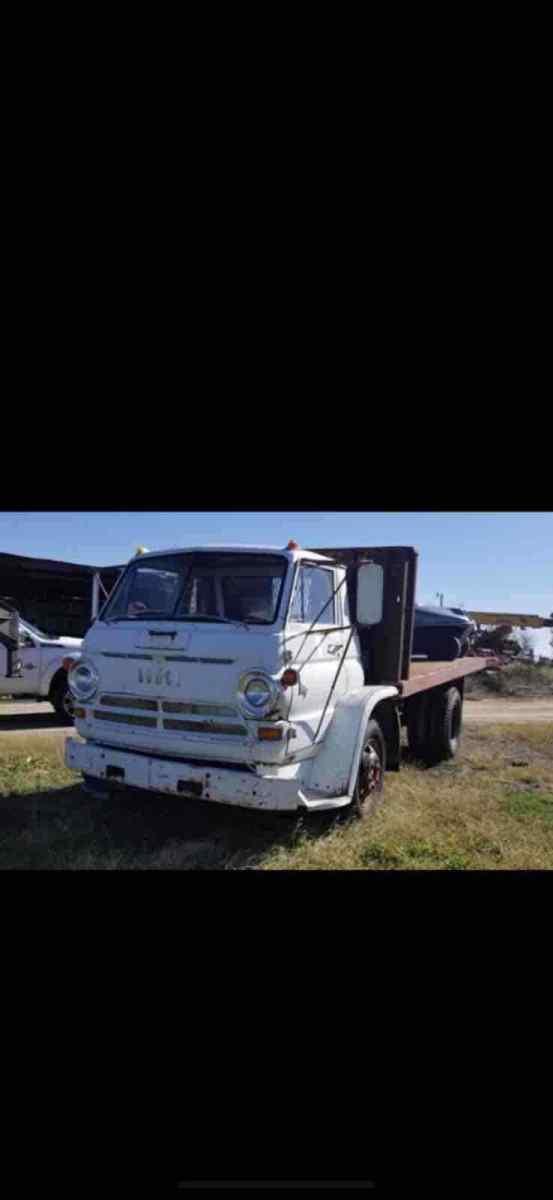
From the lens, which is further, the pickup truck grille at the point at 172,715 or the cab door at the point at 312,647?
the cab door at the point at 312,647

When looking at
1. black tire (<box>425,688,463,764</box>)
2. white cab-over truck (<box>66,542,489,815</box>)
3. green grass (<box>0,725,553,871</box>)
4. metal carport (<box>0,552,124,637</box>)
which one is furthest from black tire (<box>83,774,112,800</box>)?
metal carport (<box>0,552,124,637</box>)

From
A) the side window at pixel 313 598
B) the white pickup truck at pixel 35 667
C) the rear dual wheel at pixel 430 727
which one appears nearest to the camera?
the side window at pixel 313 598

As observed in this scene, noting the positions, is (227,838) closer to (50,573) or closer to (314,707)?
(314,707)

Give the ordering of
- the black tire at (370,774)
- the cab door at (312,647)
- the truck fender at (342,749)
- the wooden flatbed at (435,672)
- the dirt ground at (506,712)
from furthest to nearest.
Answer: the dirt ground at (506,712)
the wooden flatbed at (435,672)
the black tire at (370,774)
the truck fender at (342,749)
the cab door at (312,647)

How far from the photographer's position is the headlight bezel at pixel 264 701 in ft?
10.5

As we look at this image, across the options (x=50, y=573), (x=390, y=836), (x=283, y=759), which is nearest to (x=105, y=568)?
(x=283, y=759)

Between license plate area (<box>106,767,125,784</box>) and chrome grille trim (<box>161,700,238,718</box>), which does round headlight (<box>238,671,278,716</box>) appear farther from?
license plate area (<box>106,767,125,784</box>)

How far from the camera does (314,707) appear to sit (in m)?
3.63

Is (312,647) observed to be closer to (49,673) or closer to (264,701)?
(264,701)

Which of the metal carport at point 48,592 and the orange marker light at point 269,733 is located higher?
the metal carport at point 48,592

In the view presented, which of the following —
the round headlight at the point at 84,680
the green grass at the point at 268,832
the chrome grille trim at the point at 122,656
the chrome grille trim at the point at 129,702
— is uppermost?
the chrome grille trim at the point at 122,656

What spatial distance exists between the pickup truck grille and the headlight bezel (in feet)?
0.27

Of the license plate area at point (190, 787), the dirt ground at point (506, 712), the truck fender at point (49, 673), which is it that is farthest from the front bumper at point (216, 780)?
the dirt ground at point (506, 712)

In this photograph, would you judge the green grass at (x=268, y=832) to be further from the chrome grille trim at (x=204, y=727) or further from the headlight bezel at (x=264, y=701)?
the headlight bezel at (x=264, y=701)
